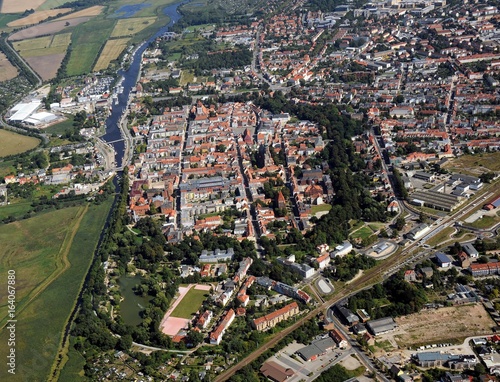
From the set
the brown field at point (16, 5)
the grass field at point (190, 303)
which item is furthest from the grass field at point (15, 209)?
the brown field at point (16, 5)

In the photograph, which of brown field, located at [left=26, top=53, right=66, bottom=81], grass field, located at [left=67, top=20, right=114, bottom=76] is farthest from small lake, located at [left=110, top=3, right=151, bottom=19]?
brown field, located at [left=26, top=53, right=66, bottom=81]

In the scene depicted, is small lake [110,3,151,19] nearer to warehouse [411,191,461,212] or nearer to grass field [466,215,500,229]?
warehouse [411,191,461,212]

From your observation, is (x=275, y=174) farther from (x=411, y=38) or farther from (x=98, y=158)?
→ (x=411, y=38)

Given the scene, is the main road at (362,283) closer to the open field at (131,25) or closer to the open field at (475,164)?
the open field at (475,164)

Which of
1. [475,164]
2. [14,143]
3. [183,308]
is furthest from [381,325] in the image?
[14,143]

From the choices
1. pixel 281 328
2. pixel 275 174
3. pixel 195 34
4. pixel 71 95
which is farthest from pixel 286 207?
pixel 195 34

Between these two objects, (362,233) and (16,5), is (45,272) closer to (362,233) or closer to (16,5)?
(362,233)

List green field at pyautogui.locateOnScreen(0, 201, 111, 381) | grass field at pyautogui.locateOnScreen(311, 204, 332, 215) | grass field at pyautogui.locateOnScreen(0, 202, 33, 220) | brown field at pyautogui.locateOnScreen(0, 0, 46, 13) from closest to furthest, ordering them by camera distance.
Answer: green field at pyautogui.locateOnScreen(0, 201, 111, 381) → grass field at pyautogui.locateOnScreen(311, 204, 332, 215) → grass field at pyautogui.locateOnScreen(0, 202, 33, 220) → brown field at pyautogui.locateOnScreen(0, 0, 46, 13)
